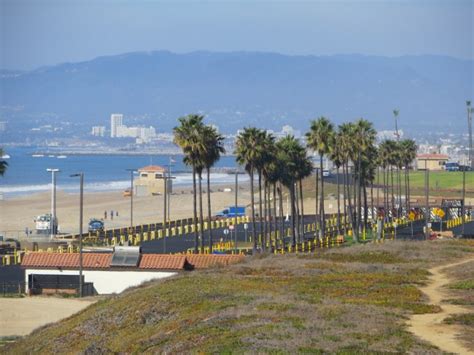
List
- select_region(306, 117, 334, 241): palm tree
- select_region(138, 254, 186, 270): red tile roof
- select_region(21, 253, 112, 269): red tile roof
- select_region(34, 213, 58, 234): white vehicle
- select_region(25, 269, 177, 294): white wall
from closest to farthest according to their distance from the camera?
select_region(25, 269, 177, 294): white wall
select_region(138, 254, 186, 270): red tile roof
select_region(21, 253, 112, 269): red tile roof
select_region(306, 117, 334, 241): palm tree
select_region(34, 213, 58, 234): white vehicle

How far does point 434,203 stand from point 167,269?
83.4 meters

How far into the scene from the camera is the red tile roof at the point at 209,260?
5931 cm

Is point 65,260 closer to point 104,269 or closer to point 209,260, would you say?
point 104,269

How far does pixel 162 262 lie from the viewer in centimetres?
5878

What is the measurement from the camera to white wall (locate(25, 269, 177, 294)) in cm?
5819

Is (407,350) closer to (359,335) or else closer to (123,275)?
(359,335)

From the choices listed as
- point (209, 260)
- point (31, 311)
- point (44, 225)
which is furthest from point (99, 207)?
point (31, 311)

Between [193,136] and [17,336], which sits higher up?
[193,136]

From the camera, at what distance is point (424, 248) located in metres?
66.5

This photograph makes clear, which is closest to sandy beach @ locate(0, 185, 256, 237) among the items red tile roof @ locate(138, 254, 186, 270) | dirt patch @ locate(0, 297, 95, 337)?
red tile roof @ locate(138, 254, 186, 270)

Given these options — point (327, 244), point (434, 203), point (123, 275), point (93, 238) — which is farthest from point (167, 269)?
point (434, 203)

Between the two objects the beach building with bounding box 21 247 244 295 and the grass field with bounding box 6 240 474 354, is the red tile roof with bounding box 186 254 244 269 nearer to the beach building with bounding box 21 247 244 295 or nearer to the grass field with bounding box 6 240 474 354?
the beach building with bounding box 21 247 244 295

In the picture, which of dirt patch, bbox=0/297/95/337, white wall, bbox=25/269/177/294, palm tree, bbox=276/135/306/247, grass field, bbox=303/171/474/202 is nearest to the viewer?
dirt patch, bbox=0/297/95/337

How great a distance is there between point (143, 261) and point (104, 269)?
6.43 ft
